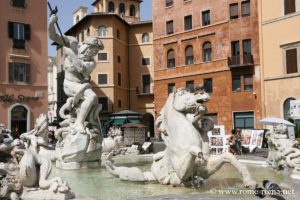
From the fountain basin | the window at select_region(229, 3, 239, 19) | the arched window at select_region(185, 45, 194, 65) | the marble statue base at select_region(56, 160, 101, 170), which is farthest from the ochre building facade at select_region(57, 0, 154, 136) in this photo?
the fountain basin

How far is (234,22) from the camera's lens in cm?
3584

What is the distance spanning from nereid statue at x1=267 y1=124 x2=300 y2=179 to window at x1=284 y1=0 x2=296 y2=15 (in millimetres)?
26530

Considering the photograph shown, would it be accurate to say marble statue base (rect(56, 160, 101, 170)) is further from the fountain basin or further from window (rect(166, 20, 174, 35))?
window (rect(166, 20, 174, 35))

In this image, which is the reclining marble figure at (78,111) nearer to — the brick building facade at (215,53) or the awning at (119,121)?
the brick building facade at (215,53)

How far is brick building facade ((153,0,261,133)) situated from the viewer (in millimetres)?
34844

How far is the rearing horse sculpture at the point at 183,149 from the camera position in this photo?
535 centimetres

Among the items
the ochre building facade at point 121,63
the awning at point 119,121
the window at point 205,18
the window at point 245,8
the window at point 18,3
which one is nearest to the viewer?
the window at point 245,8

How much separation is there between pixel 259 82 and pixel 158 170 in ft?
97.7

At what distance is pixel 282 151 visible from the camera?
7.13 m

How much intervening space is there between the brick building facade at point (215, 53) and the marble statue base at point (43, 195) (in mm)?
31030

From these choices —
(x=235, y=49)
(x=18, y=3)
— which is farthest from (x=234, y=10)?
(x=18, y=3)

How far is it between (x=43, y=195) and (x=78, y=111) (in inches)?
159

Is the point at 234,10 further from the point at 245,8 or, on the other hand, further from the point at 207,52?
the point at 207,52

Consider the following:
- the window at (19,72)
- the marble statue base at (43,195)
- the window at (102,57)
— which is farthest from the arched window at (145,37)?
the marble statue base at (43,195)
